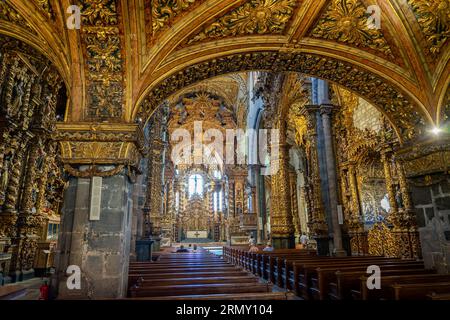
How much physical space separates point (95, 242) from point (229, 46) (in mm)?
4174

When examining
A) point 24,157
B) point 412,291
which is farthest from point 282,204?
point 24,157

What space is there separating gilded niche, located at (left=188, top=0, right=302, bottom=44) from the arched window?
28.5 metres

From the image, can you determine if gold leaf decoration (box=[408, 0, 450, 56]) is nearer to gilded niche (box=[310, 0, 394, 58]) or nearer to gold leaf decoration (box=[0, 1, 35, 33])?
gilded niche (box=[310, 0, 394, 58])

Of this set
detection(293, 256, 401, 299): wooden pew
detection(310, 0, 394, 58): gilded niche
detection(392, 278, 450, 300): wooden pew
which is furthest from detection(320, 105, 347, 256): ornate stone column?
detection(392, 278, 450, 300): wooden pew

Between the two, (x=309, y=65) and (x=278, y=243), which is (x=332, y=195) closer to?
(x=278, y=243)

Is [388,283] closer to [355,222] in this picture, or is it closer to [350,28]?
[350,28]

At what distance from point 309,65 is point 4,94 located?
A: 8.48 metres

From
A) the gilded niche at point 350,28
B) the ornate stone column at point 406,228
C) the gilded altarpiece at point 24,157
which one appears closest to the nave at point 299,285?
the ornate stone column at point 406,228

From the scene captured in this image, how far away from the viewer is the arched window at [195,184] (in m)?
32.8

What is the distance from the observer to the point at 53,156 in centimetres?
1066

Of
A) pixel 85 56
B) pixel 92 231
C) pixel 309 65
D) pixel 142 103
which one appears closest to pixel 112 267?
pixel 92 231

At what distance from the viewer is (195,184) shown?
33.1 metres

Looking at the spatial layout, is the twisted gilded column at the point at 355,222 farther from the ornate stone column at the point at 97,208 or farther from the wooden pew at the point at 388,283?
the ornate stone column at the point at 97,208

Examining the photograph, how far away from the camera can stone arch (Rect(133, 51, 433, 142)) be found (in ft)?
17.4
